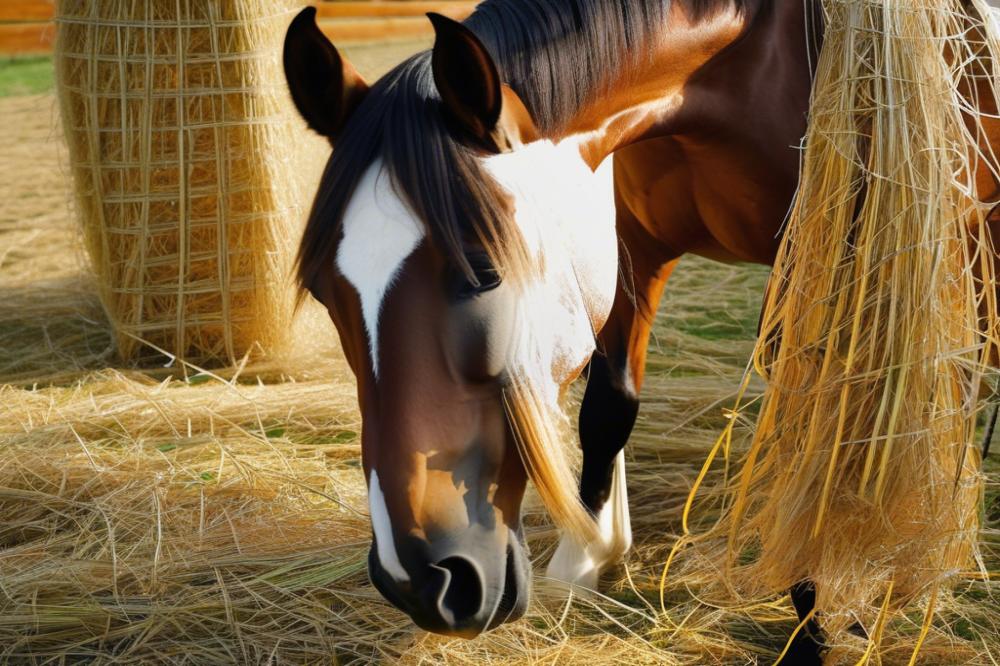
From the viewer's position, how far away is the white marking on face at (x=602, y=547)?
87.2 inches

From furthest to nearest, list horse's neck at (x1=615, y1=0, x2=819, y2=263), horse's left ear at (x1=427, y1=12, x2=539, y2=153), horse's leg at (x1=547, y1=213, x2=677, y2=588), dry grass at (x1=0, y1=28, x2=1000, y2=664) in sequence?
horse's leg at (x1=547, y1=213, x2=677, y2=588)
dry grass at (x1=0, y1=28, x2=1000, y2=664)
horse's neck at (x1=615, y1=0, x2=819, y2=263)
horse's left ear at (x1=427, y1=12, x2=539, y2=153)

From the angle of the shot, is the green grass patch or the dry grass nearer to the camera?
the dry grass

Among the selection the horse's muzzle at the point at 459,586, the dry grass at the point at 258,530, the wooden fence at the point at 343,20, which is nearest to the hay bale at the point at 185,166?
the dry grass at the point at 258,530

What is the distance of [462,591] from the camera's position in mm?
1285

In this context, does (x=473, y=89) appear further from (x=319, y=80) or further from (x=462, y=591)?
(x=462, y=591)

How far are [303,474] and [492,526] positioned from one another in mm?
1544

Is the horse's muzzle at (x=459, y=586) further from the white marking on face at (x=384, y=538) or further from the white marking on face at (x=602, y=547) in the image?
the white marking on face at (x=602, y=547)

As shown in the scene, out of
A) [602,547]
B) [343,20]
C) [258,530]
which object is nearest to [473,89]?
[602,547]

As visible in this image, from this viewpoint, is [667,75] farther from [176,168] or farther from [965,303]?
A: [176,168]

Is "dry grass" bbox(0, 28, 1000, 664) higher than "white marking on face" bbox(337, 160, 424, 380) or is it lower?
lower

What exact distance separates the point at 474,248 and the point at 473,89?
0.21 m

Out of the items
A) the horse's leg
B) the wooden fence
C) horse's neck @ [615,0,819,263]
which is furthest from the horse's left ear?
the wooden fence

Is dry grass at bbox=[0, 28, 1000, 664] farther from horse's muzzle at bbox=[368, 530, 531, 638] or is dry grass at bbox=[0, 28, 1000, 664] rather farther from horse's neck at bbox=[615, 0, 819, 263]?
horse's neck at bbox=[615, 0, 819, 263]

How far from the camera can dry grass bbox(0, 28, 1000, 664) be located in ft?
6.45
